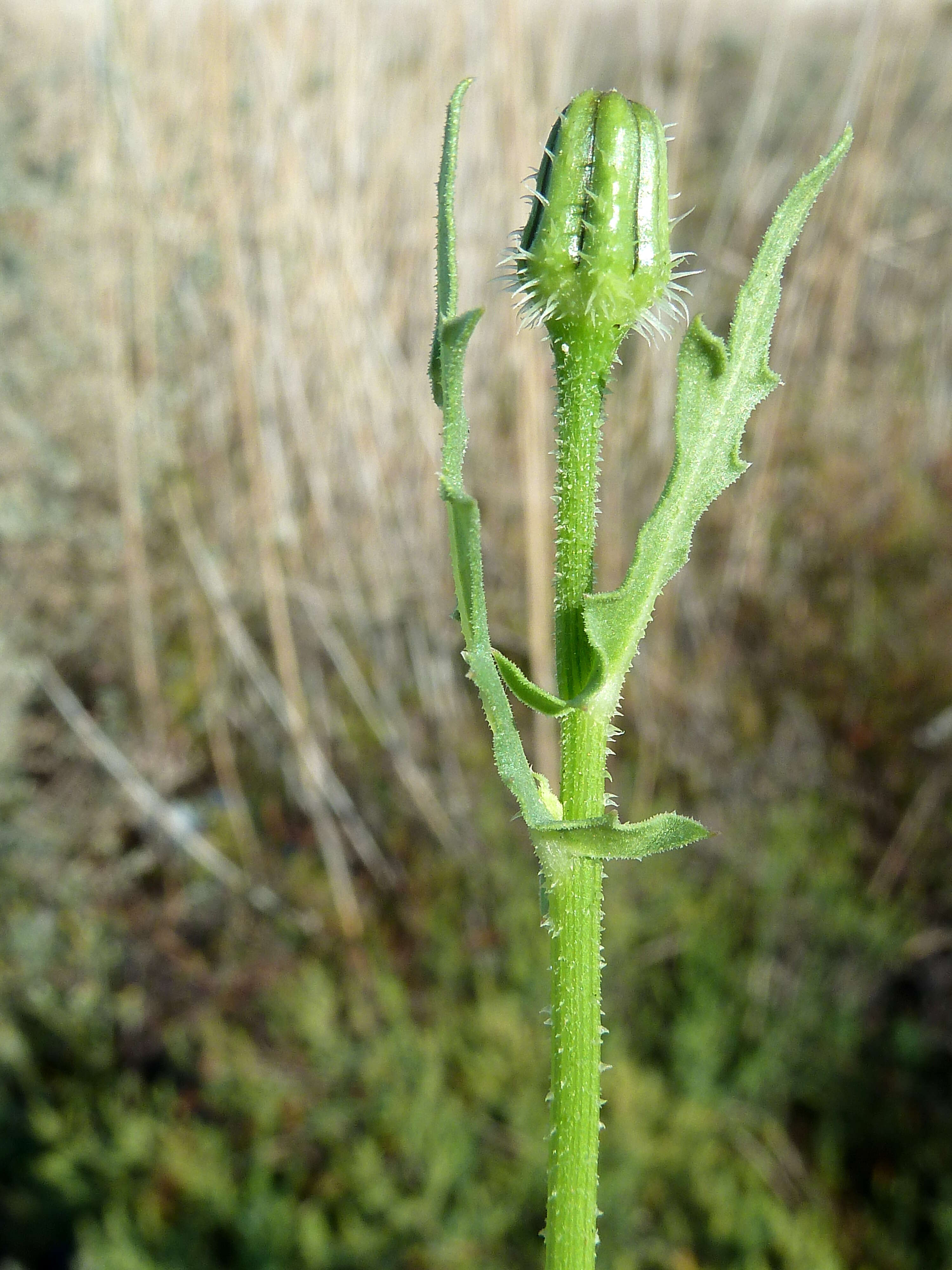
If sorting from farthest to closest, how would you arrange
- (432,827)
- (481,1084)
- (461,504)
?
(432,827), (481,1084), (461,504)

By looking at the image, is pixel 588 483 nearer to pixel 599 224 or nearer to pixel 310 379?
pixel 599 224

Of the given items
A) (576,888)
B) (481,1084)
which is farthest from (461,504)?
(481,1084)

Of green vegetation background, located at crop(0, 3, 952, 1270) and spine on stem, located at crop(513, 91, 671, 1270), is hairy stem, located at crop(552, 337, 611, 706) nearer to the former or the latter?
spine on stem, located at crop(513, 91, 671, 1270)

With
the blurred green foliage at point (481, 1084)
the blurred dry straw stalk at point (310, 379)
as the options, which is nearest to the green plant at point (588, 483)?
the blurred green foliage at point (481, 1084)

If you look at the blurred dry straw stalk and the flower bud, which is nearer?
the flower bud

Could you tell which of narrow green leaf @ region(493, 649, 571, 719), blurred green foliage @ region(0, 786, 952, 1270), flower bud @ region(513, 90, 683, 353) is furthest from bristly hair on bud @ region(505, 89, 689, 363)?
blurred green foliage @ region(0, 786, 952, 1270)

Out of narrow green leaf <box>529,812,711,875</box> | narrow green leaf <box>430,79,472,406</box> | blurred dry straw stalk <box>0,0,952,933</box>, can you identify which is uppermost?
blurred dry straw stalk <box>0,0,952,933</box>

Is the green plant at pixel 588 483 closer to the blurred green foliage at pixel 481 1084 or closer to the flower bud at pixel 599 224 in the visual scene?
the flower bud at pixel 599 224

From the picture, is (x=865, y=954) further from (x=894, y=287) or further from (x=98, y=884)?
(x=894, y=287)
